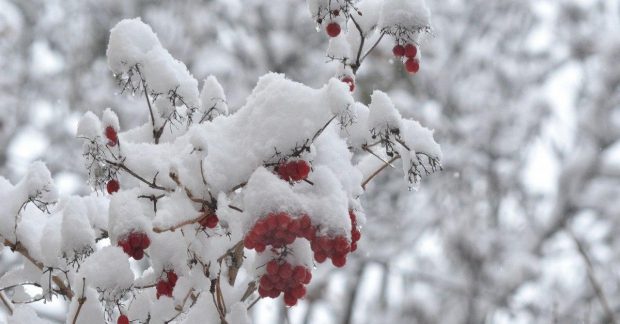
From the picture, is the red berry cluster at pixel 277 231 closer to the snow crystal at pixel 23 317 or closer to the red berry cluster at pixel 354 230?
the red berry cluster at pixel 354 230

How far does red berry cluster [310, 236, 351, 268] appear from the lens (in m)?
1.62

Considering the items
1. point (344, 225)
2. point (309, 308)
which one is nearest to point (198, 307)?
point (344, 225)

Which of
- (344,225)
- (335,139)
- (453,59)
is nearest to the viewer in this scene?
(344,225)

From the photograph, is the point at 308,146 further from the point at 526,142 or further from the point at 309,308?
the point at 526,142

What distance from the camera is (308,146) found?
1.70 m

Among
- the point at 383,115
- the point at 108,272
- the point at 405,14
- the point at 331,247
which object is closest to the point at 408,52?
the point at 405,14

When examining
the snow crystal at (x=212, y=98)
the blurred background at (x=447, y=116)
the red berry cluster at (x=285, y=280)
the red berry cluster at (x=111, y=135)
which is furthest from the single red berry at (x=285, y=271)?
the blurred background at (x=447, y=116)

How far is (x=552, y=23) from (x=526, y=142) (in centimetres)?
233

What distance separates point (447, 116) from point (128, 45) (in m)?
9.32

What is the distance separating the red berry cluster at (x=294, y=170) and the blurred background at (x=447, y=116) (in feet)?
22.3

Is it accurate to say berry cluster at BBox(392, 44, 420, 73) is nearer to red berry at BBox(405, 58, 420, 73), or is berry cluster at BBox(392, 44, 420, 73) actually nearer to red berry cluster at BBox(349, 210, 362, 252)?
red berry at BBox(405, 58, 420, 73)

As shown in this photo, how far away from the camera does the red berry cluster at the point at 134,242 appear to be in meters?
1.79

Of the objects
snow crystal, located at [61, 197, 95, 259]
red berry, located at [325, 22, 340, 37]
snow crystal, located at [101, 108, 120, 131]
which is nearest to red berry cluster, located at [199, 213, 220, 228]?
snow crystal, located at [61, 197, 95, 259]

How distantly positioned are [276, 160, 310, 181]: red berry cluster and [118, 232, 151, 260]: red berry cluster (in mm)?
430
